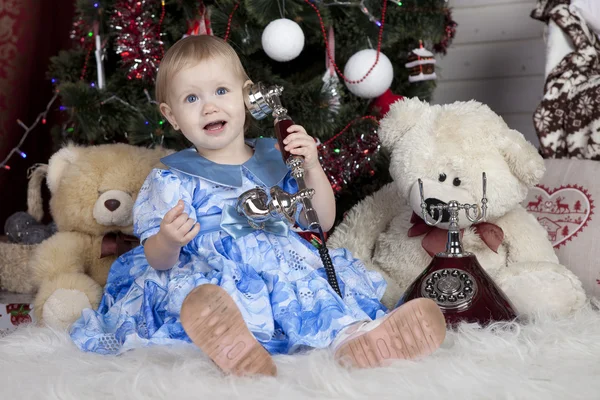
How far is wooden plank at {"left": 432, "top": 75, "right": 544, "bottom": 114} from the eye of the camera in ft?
8.05

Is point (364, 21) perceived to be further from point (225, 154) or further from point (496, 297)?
point (496, 297)

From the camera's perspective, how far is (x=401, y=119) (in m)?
1.48

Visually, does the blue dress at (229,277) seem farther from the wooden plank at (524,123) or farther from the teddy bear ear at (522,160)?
the wooden plank at (524,123)

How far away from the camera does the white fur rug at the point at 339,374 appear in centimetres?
91

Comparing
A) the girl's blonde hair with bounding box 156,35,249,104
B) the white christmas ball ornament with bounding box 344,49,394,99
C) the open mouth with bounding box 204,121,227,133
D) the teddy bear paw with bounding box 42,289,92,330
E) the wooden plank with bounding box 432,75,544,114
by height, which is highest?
the girl's blonde hair with bounding box 156,35,249,104

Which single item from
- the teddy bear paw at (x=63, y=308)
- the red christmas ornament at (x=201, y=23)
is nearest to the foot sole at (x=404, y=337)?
the teddy bear paw at (x=63, y=308)

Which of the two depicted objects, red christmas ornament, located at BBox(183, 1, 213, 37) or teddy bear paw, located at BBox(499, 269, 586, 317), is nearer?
teddy bear paw, located at BBox(499, 269, 586, 317)

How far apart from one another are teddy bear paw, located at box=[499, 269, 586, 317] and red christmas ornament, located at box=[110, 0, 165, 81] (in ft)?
3.30

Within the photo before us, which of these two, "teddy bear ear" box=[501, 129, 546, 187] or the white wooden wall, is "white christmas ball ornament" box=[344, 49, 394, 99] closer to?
"teddy bear ear" box=[501, 129, 546, 187]

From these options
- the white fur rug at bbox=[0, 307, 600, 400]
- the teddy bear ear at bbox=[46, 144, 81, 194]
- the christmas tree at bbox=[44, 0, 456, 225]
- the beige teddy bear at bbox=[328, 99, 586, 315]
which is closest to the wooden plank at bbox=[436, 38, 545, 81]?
the christmas tree at bbox=[44, 0, 456, 225]

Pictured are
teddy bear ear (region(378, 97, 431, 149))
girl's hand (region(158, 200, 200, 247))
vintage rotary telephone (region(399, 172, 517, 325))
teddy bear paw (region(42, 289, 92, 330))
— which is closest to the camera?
girl's hand (region(158, 200, 200, 247))

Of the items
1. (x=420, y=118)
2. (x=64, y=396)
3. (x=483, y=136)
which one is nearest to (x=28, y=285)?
(x=64, y=396)

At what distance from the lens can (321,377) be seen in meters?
0.95

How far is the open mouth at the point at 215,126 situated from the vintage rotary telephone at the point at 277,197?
0.19ft
